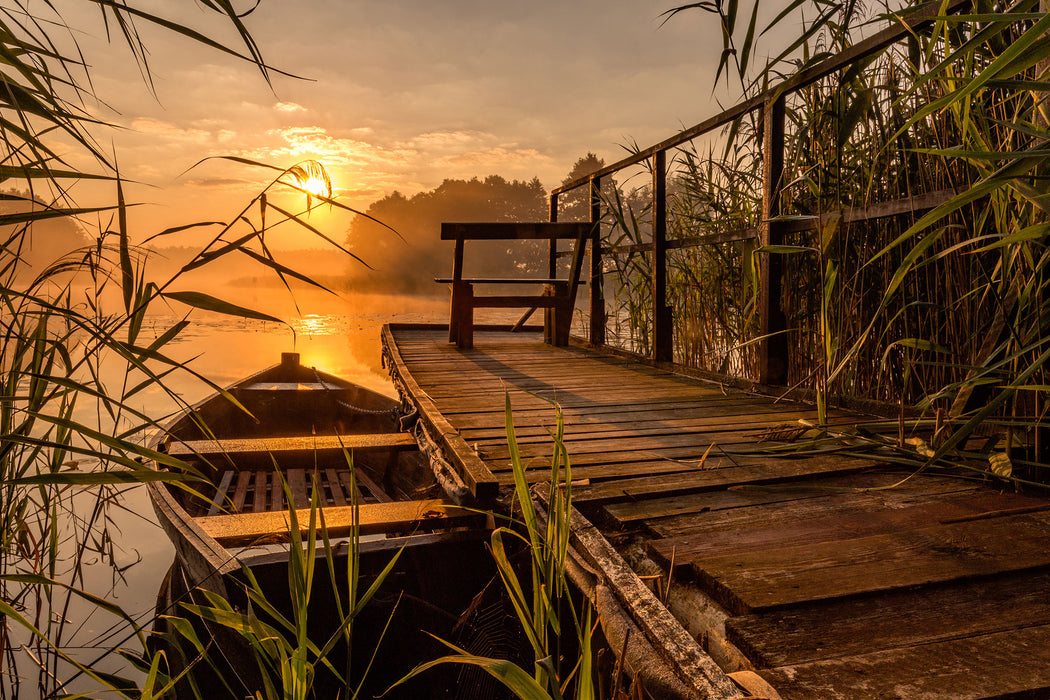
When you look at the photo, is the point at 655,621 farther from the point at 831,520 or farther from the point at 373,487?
the point at 373,487

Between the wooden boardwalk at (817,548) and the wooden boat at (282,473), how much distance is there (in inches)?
18.0

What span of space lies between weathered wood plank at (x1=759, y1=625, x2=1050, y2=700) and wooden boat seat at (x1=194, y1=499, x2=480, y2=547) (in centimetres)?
119

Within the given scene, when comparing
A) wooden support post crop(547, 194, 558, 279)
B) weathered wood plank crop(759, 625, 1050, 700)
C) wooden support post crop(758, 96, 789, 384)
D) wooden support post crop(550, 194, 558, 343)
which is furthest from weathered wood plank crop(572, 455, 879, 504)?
wooden support post crop(547, 194, 558, 279)

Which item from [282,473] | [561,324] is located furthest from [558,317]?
[282,473]

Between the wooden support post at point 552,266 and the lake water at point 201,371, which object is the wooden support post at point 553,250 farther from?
the lake water at point 201,371

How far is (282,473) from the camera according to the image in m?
3.28

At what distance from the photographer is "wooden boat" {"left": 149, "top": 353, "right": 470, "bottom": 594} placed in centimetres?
196

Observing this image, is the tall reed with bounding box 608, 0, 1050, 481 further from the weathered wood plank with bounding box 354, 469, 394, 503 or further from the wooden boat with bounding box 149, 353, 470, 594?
the weathered wood plank with bounding box 354, 469, 394, 503

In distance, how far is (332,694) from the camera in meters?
2.14

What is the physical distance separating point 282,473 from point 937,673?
2.95 meters

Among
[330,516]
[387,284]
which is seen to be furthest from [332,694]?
[387,284]

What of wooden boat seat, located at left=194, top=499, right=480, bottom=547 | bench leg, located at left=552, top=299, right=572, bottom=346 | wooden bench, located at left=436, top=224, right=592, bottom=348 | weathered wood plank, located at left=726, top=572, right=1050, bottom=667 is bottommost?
wooden boat seat, located at left=194, top=499, right=480, bottom=547

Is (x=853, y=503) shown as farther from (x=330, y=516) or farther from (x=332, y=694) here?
(x=332, y=694)

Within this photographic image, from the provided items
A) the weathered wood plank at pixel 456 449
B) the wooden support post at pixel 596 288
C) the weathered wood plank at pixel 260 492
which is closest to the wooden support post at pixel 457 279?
the wooden support post at pixel 596 288
